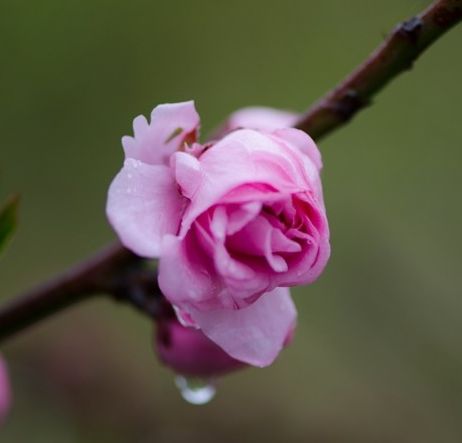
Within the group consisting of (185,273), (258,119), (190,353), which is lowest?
(190,353)

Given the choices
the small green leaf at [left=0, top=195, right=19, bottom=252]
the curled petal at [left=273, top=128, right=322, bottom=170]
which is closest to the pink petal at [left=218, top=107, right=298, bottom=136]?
the small green leaf at [left=0, top=195, right=19, bottom=252]

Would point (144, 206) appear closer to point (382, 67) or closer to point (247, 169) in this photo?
point (247, 169)

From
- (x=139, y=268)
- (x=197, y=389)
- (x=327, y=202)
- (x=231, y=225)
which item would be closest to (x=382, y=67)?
(x=231, y=225)

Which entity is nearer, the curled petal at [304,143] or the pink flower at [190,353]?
the curled petal at [304,143]

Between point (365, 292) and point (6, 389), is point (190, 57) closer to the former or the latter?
point (365, 292)

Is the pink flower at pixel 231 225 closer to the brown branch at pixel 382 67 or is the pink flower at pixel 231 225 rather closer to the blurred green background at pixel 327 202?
the brown branch at pixel 382 67

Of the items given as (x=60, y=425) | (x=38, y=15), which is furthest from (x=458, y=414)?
(x=38, y=15)

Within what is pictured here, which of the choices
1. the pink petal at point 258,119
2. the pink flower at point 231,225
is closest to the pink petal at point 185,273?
the pink flower at point 231,225
